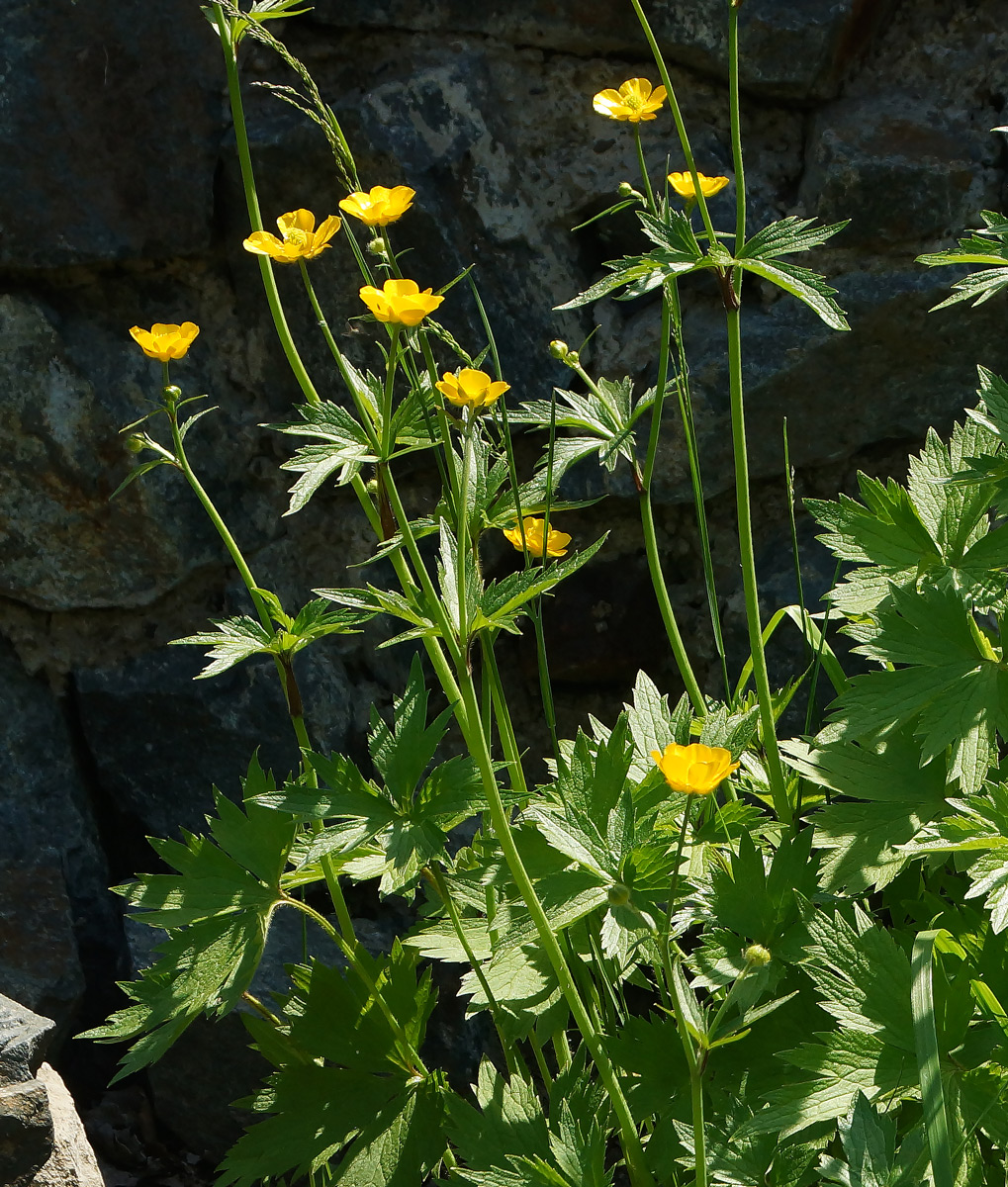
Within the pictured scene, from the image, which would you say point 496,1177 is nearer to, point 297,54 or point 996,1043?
point 996,1043

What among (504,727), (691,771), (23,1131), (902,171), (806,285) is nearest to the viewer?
(691,771)

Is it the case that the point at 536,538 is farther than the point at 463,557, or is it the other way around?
the point at 536,538

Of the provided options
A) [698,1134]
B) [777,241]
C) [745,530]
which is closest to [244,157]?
[777,241]

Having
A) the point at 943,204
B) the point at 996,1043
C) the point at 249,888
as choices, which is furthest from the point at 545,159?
the point at 996,1043

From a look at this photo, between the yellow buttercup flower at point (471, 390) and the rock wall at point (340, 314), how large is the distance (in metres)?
0.92

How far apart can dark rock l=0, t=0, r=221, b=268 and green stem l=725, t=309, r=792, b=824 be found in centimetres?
115

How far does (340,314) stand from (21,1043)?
4.11 ft

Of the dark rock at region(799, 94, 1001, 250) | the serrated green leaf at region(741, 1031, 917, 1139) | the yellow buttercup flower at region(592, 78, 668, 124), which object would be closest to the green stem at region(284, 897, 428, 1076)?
the serrated green leaf at region(741, 1031, 917, 1139)

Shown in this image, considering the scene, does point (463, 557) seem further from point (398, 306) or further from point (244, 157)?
point (244, 157)

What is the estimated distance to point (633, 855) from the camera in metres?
1.15

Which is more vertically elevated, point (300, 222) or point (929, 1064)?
point (300, 222)

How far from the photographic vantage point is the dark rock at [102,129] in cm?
198

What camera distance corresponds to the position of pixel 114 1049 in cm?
214

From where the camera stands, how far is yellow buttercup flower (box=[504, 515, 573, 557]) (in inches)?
54.7
